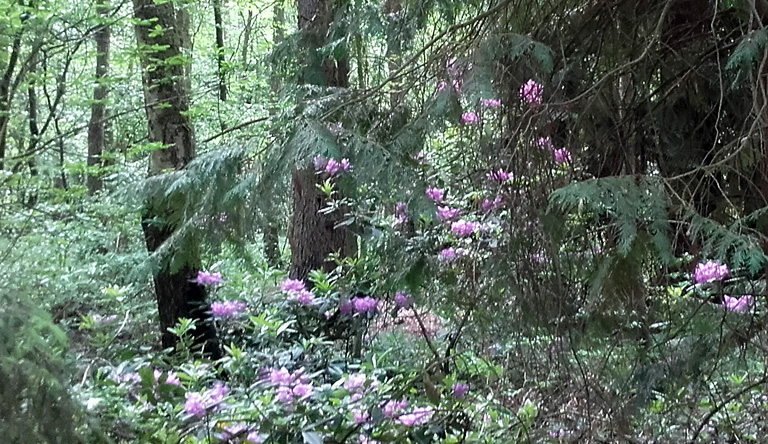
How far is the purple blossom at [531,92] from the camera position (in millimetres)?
2434

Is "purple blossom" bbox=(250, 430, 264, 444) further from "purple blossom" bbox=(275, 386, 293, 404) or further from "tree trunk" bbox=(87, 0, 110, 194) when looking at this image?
"tree trunk" bbox=(87, 0, 110, 194)

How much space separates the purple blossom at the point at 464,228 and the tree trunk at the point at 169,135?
1.51 meters

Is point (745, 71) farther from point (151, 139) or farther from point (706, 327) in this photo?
point (151, 139)

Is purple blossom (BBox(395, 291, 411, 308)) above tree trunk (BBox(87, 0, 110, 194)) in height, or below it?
below

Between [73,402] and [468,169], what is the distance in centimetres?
159

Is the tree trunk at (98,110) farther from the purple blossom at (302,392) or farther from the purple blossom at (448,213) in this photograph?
the purple blossom at (302,392)

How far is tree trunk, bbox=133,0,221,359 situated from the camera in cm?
390

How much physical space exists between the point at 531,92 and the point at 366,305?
1.27 metres

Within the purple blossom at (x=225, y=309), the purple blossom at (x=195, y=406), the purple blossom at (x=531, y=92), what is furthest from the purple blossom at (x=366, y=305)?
the purple blossom at (x=531, y=92)

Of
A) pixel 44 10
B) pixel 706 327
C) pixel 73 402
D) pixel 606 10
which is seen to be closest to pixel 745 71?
pixel 606 10

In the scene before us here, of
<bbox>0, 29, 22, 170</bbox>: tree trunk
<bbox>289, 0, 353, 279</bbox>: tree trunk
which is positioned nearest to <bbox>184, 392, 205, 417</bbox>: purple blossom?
<bbox>289, 0, 353, 279</bbox>: tree trunk

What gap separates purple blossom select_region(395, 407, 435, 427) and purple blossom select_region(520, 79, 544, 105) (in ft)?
3.94

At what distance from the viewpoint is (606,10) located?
2.54m

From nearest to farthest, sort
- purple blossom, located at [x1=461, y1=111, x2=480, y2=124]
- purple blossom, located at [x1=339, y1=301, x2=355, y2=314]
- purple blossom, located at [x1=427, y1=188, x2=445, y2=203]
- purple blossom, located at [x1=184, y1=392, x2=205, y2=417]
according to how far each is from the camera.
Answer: purple blossom, located at [x1=184, y1=392, x2=205, y2=417] < purple blossom, located at [x1=461, y1=111, x2=480, y2=124] < purple blossom, located at [x1=427, y1=188, x2=445, y2=203] < purple blossom, located at [x1=339, y1=301, x2=355, y2=314]
